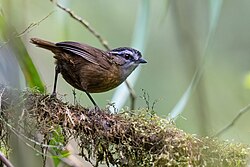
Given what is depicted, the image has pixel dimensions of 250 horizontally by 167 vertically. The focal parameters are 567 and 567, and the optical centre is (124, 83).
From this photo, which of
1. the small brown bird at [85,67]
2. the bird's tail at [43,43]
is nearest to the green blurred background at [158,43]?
the small brown bird at [85,67]

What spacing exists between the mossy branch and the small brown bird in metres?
0.53

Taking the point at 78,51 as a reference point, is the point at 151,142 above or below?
below

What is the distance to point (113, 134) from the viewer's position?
211cm

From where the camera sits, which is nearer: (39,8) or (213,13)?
(213,13)

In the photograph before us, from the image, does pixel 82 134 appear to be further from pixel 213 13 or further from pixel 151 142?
pixel 213 13

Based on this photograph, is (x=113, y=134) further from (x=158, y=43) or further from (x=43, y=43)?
(x=158, y=43)

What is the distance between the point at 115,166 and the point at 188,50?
74cm

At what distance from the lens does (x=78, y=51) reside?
274cm

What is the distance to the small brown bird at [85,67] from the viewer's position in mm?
2723

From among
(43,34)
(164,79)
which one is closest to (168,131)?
(43,34)

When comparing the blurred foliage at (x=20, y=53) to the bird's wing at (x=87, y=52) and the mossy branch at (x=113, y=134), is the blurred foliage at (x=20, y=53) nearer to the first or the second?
the mossy branch at (x=113, y=134)

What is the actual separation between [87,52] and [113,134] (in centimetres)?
76

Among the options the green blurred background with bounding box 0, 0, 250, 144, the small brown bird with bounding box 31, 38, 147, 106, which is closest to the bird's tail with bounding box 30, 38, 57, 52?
the small brown bird with bounding box 31, 38, 147, 106

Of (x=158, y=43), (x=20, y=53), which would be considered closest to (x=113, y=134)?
(x=20, y=53)
